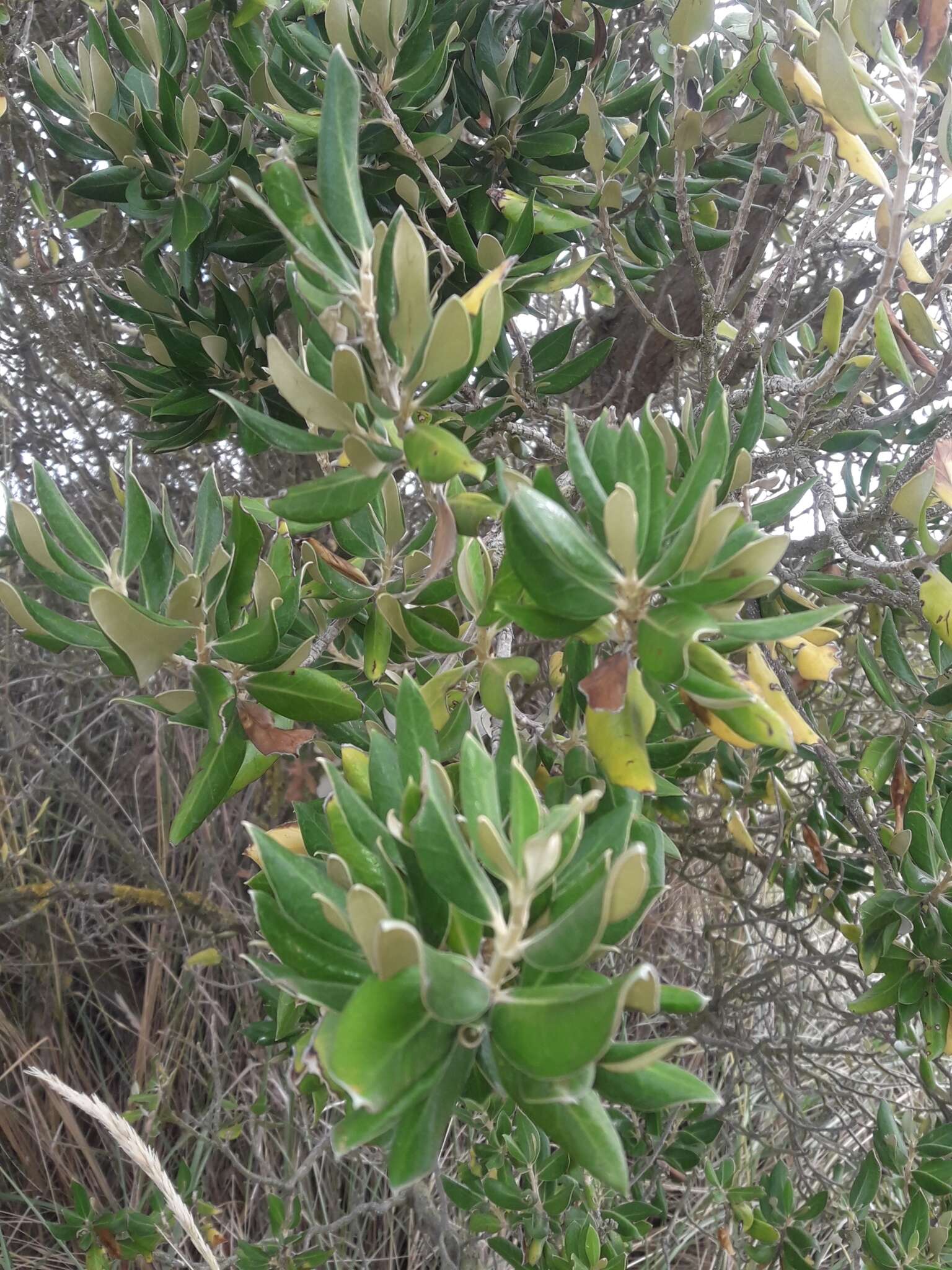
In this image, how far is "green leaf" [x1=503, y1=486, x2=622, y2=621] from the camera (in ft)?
1.57

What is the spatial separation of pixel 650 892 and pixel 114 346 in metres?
1.03

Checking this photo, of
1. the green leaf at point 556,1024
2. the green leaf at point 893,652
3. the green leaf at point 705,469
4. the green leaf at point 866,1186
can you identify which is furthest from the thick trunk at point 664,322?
the green leaf at point 556,1024

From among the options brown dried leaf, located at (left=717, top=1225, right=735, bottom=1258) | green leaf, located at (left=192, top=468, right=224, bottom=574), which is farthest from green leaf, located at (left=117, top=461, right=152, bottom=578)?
brown dried leaf, located at (left=717, top=1225, right=735, bottom=1258)

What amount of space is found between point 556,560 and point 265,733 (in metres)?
0.29

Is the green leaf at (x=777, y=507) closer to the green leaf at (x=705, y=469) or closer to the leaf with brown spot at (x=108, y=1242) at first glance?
the green leaf at (x=705, y=469)

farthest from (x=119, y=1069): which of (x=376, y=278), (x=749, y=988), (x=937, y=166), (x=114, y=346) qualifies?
(x=937, y=166)

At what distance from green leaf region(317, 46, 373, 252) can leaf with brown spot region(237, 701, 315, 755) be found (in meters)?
0.35

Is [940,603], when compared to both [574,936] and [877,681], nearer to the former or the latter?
[877,681]

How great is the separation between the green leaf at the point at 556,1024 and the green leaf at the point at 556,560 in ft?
0.69

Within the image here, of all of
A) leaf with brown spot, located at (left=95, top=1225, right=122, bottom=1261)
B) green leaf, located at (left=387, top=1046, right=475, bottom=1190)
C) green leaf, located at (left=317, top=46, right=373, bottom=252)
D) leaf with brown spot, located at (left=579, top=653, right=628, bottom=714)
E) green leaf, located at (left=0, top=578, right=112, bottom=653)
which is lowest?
leaf with brown spot, located at (left=95, top=1225, right=122, bottom=1261)

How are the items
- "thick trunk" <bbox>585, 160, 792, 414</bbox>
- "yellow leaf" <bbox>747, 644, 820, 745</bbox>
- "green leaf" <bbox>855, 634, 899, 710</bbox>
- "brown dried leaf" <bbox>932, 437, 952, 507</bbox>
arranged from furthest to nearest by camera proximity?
"thick trunk" <bbox>585, 160, 792, 414</bbox>, "green leaf" <bbox>855, 634, 899, 710</bbox>, "brown dried leaf" <bbox>932, 437, 952, 507</bbox>, "yellow leaf" <bbox>747, 644, 820, 745</bbox>

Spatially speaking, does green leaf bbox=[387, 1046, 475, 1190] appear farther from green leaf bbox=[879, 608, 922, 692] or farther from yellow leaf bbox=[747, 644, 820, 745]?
green leaf bbox=[879, 608, 922, 692]

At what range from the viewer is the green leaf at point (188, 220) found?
3.29 ft

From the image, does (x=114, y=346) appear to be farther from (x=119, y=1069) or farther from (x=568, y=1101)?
(x=119, y=1069)
